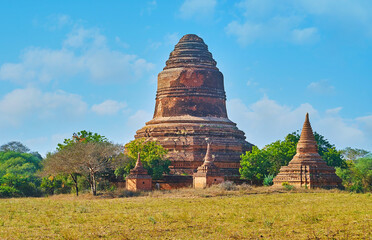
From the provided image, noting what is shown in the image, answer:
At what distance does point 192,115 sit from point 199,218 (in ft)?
79.5

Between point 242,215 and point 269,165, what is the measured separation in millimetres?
18630

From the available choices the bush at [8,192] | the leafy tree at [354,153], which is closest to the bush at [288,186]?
the bush at [8,192]

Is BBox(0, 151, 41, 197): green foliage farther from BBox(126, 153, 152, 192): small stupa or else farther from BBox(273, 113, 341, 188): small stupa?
BBox(273, 113, 341, 188): small stupa

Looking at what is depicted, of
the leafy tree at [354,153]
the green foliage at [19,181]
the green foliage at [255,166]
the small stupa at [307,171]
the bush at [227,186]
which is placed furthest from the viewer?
the leafy tree at [354,153]

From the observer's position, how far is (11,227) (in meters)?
20.9

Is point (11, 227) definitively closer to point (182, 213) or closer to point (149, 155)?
point (182, 213)

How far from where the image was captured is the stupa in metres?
43.9

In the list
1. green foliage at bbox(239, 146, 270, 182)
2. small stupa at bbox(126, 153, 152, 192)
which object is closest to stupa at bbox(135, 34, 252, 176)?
green foliage at bbox(239, 146, 270, 182)

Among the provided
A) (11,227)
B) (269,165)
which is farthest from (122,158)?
(11,227)

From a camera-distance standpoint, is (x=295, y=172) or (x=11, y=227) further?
(x=295, y=172)

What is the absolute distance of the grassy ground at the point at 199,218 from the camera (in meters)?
19.1

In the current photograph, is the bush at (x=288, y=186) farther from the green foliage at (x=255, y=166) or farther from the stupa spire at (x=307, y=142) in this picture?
the green foliage at (x=255, y=166)

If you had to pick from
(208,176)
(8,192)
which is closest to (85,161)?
(8,192)

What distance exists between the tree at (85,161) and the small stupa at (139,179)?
1.47m
